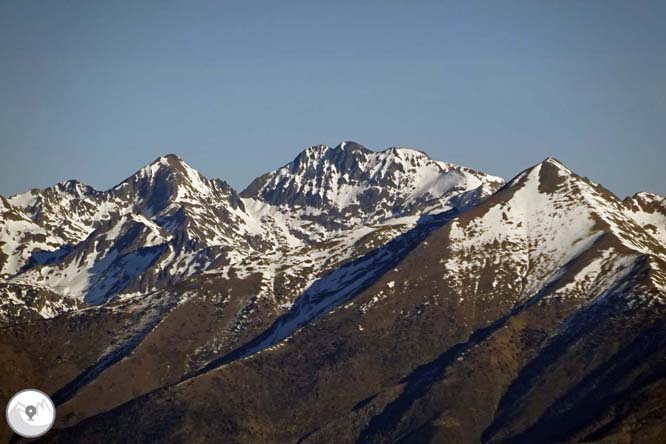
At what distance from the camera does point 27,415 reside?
608ft

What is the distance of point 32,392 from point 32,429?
5.26 m

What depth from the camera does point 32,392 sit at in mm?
182500

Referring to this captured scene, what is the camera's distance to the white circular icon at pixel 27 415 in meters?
180

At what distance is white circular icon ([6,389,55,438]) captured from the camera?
17962 cm

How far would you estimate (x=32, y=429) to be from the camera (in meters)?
183
